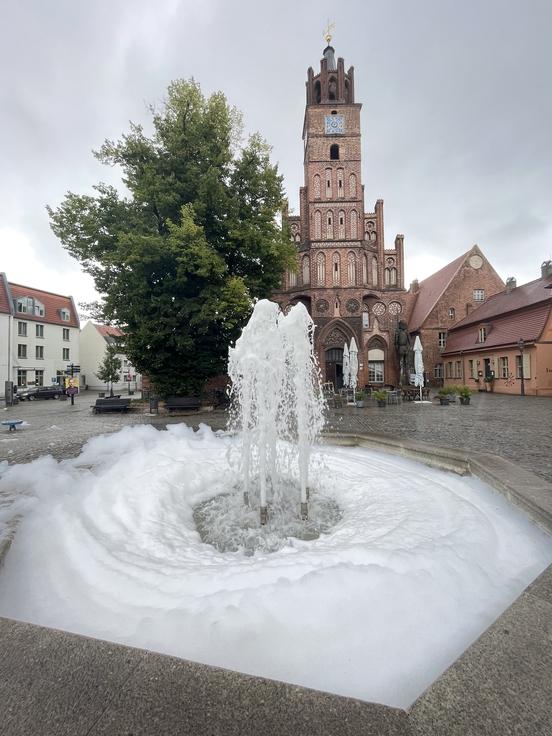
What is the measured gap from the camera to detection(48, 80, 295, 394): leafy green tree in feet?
48.9

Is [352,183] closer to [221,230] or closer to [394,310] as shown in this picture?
[394,310]

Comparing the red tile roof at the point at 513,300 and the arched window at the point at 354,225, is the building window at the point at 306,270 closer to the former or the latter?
the arched window at the point at 354,225

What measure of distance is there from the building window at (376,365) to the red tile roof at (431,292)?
602 cm

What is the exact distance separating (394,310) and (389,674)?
32852 millimetres

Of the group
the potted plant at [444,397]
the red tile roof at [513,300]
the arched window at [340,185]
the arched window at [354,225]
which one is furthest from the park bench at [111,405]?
the red tile roof at [513,300]

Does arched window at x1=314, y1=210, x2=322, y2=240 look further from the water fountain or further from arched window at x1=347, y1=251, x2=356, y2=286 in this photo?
the water fountain

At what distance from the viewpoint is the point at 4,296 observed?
118 feet

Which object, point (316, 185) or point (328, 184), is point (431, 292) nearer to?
point (328, 184)

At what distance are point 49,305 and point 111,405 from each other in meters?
32.9

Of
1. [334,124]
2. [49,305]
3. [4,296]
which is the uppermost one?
[334,124]

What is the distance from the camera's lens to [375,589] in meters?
2.57

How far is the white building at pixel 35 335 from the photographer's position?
35.8 m

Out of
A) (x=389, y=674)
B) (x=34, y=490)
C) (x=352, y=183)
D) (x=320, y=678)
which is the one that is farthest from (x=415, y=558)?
(x=352, y=183)

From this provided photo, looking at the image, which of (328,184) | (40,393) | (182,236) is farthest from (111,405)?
(328,184)
